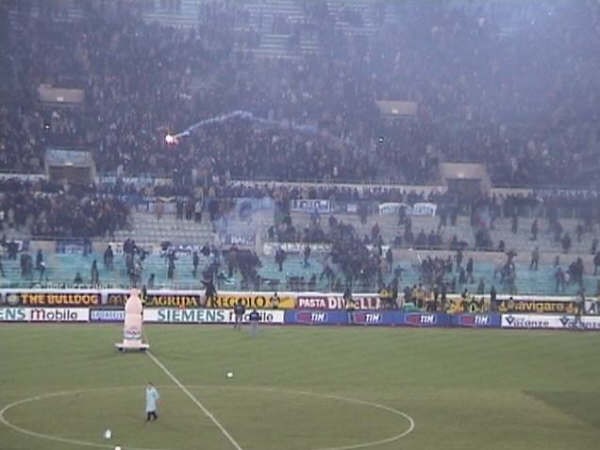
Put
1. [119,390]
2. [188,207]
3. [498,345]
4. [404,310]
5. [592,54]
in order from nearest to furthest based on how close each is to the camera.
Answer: [119,390], [498,345], [404,310], [188,207], [592,54]

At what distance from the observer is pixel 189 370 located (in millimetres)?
38562

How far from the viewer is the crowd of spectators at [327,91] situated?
69.2 metres

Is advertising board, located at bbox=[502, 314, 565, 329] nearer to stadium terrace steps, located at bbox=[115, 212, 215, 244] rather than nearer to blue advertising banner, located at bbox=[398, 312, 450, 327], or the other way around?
blue advertising banner, located at bbox=[398, 312, 450, 327]

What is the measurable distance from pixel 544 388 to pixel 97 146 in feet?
119

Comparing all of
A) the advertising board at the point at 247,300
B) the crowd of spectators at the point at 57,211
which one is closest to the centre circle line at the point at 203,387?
the advertising board at the point at 247,300

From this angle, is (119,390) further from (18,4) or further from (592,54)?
A: (592,54)

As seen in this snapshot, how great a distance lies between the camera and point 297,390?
3553cm

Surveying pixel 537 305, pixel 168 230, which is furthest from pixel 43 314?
pixel 537 305

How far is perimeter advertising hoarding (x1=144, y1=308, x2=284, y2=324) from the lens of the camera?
173 ft

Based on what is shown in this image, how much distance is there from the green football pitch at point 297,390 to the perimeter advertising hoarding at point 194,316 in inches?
74.8

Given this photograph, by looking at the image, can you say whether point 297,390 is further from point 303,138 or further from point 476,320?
point 303,138

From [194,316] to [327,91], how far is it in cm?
2611

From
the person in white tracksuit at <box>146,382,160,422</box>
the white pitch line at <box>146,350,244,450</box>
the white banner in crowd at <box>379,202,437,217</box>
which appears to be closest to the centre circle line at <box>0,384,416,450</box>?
the white pitch line at <box>146,350,244,450</box>

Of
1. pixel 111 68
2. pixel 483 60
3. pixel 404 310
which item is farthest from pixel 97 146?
pixel 483 60
